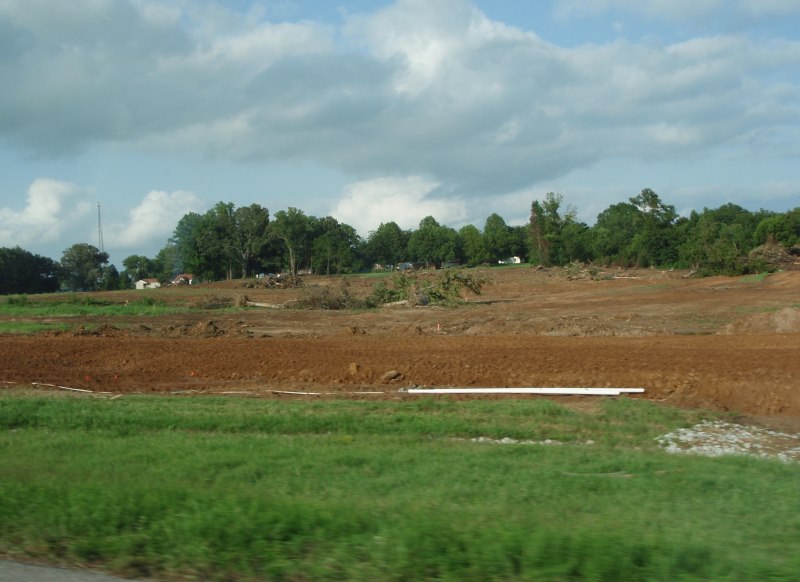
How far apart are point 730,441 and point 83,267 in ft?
267

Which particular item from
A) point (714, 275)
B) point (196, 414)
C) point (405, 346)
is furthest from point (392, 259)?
point (196, 414)

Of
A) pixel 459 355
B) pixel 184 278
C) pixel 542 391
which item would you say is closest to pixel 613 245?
pixel 184 278

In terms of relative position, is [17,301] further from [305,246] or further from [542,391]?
[305,246]

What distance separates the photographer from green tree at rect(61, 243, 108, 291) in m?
82.9

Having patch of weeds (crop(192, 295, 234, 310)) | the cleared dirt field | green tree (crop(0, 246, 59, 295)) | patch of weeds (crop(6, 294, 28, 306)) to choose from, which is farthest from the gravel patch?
green tree (crop(0, 246, 59, 295))

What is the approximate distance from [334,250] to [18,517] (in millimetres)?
98773

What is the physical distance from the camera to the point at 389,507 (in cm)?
664

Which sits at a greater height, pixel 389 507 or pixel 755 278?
pixel 755 278

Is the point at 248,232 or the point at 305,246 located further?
the point at 305,246

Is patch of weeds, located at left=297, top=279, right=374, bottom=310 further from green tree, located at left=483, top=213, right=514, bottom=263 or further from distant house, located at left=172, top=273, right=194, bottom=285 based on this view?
green tree, located at left=483, top=213, right=514, bottom=263

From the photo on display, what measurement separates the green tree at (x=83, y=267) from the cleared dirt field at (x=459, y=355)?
172ft

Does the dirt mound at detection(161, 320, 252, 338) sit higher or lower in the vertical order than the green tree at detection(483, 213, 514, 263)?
lower

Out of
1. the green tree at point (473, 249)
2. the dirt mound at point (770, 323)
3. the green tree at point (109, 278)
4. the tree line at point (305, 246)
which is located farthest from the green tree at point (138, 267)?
the dirt mound at point (770, 323)

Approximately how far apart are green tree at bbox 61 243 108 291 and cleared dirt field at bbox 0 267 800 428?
52521 millimetres
